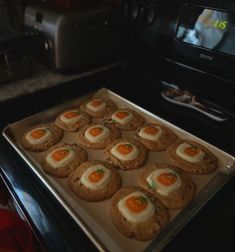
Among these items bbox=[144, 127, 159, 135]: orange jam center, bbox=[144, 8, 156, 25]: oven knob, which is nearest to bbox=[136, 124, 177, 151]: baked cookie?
bbox=[144, 127, 159, 135]: orange jam center

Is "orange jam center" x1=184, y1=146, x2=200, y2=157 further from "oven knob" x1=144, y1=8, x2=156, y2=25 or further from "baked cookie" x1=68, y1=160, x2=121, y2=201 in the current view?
"oven knob" x1=144, y1=8, x2=156, y2=25

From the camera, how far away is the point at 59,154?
0.76 metres

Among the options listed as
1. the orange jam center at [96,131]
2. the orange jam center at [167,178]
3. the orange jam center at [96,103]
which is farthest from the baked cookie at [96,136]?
the orange jam center at [167,178]

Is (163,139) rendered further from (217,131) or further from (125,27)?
(125,27)

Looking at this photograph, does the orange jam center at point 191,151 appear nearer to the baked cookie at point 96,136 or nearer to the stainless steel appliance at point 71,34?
the baked cookie at point 96,136

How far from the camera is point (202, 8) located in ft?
2.27

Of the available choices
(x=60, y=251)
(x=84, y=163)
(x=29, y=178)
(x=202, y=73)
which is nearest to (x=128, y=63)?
(x=202, y=73)

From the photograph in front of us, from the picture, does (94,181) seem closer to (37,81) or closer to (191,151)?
(191,151)

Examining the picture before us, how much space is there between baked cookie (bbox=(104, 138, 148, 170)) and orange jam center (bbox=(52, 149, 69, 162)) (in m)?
0.12

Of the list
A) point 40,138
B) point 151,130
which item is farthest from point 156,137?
point 40,138

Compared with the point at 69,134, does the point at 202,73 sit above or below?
above

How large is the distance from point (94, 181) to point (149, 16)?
521mm

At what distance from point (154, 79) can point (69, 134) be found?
35 cm

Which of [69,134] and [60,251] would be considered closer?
[60,251]
